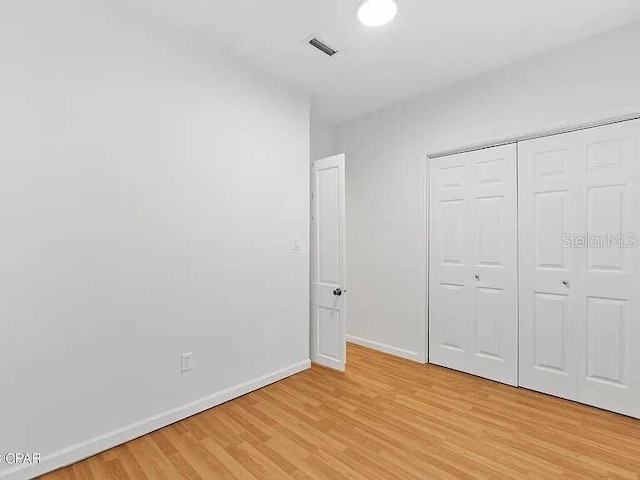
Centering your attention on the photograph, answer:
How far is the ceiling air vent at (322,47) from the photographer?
245cm

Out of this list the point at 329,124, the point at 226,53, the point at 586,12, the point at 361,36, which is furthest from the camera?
the point at 329,124

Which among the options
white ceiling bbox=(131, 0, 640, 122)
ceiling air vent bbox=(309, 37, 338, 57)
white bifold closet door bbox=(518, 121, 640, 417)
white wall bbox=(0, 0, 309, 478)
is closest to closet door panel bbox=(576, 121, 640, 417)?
white bifold closet door bbox=(518, 121, 640, 417)

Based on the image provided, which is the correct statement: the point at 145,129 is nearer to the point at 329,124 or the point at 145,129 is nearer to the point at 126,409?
the point at 126,409

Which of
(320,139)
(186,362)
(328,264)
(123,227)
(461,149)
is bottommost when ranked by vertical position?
(186,362)

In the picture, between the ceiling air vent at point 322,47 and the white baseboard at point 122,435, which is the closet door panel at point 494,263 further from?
the white baseboard at point 122,435

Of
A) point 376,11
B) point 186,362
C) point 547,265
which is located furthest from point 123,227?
point 547,265

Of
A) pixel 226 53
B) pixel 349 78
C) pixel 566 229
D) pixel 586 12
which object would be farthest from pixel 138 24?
pixel 566 229

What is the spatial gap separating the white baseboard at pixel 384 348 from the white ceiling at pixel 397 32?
2.76 m

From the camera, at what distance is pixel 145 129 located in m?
2.12

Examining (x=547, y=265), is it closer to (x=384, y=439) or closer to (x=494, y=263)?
(x=494, y=263)

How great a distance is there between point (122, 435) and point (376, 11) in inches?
122

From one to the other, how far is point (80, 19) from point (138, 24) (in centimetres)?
33

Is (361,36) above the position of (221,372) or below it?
above

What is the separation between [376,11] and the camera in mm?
2066
